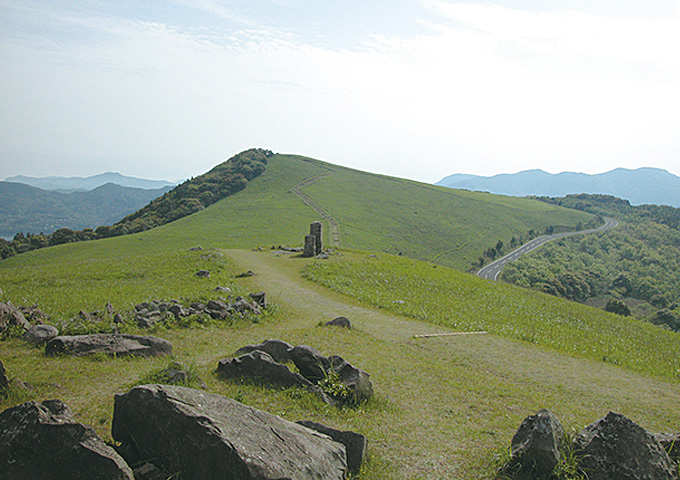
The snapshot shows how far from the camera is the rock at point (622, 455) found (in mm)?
6664

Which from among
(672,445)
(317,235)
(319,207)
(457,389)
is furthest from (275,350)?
(319,207)

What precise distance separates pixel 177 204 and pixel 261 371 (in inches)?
3637

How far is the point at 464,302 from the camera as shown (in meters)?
28.1

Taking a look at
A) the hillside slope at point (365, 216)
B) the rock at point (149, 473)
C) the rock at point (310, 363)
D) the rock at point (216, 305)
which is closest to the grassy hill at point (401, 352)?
the rock at point (310, 363)

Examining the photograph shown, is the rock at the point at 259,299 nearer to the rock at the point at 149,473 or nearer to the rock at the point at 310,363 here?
the rock at the point at 310,363

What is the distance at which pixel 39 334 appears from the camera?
42.0 ft

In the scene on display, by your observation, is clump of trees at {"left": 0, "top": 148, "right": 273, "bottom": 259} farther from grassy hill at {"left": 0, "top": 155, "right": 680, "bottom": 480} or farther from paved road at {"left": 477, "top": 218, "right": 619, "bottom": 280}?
paved road at {"left": 477, "top": 218, "right": 619, "bottom": 280}

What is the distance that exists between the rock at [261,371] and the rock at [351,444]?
2.95m

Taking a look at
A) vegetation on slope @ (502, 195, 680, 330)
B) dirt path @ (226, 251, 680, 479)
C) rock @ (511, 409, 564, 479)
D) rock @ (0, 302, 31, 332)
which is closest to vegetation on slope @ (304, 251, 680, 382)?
dirt path @ (226, 251, 680, 479)

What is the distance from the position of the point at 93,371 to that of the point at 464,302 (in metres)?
22.7

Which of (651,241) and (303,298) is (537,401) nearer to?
(303,298)

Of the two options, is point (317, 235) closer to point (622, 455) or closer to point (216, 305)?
point (216, 305)

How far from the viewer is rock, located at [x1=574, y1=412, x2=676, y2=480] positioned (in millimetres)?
6664

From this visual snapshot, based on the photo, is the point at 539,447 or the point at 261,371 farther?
the point at 261,371
